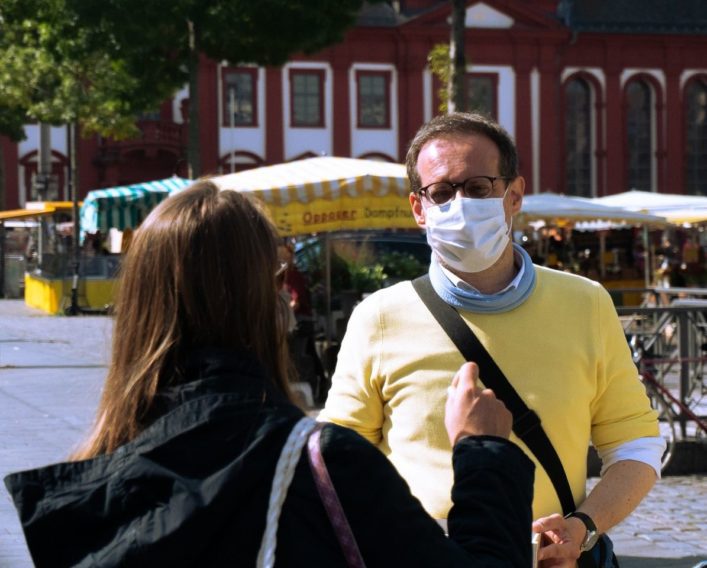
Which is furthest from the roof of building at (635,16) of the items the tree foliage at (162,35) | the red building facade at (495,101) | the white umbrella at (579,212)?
the white umbrella at (579,212)

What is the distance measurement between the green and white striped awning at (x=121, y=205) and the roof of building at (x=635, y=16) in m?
29.0

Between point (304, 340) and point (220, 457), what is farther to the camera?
point (304, 340)

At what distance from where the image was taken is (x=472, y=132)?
314 cm

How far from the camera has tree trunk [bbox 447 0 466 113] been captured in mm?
16547

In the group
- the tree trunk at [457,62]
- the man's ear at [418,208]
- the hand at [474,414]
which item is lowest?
the hand at [474,414]

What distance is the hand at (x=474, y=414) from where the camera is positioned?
7.32 feet

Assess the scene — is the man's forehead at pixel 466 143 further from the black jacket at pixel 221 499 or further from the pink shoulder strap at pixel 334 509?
the pink shoulder strap at pixel 334 509

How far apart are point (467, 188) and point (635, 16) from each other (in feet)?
173

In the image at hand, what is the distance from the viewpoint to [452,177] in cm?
316

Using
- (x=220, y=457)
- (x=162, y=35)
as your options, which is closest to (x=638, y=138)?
(x=162, y=35)

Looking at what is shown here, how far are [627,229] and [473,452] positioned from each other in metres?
34.0

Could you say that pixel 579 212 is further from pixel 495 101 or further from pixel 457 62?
pixel 495 101

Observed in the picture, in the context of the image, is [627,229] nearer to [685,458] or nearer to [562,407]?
[685,458]

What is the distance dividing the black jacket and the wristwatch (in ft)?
2.74
